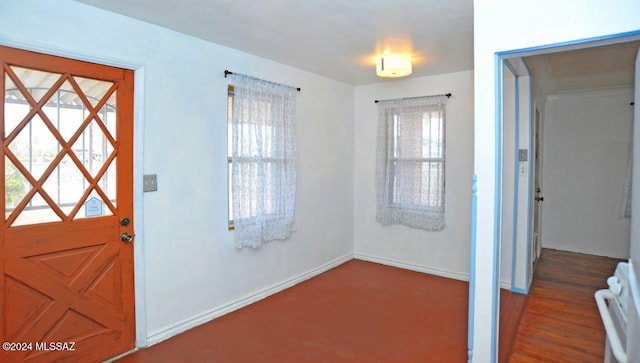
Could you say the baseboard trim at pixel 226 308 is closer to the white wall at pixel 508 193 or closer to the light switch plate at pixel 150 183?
the light switch plate at pixel 150 183

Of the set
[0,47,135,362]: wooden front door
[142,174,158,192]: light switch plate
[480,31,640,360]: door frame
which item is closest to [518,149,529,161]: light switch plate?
[480,31,640,360]: door frame

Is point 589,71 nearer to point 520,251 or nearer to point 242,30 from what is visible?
point 520,251

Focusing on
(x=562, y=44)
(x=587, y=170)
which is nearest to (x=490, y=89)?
(x=562, y=44)

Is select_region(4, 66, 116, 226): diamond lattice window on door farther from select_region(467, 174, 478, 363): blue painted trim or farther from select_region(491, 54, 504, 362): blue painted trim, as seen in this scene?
select_region(491, 54, 504, 362): blue painted trim

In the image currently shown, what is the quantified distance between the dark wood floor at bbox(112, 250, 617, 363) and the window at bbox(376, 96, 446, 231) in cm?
83

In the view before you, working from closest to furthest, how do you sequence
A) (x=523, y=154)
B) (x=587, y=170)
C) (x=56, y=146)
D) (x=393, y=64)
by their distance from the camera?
(x=56, y=146), (x=393, y=64), (x=523, y=154), (x=587, y=170)

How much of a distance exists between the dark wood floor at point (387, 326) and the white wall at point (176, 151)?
0.89 feet

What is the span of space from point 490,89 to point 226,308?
278 centimetres

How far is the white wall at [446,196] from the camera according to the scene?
14.0ft

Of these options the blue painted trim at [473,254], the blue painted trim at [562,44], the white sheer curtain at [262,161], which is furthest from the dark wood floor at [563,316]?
the white sheer curtain at [262,161]

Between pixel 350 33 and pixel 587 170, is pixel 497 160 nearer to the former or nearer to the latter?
pixel 350 33

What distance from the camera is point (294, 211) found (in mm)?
4020

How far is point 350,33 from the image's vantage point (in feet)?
9.65

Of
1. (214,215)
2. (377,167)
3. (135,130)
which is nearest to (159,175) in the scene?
(135,130)
